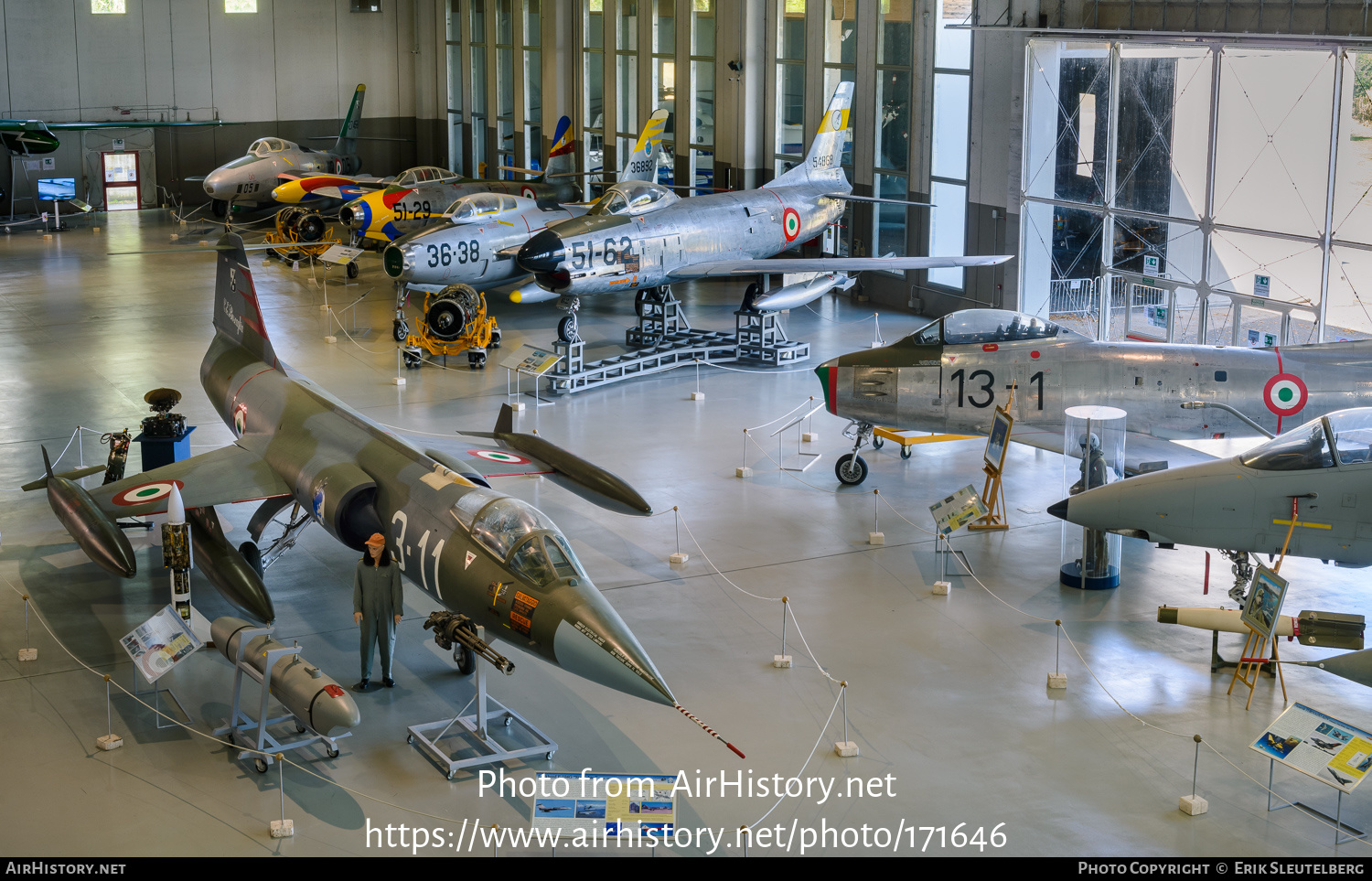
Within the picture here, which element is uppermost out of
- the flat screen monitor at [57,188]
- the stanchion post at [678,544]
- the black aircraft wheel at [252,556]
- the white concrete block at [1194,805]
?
the flat screen monitor at [57,188]

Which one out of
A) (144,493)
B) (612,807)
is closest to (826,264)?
(144,493)

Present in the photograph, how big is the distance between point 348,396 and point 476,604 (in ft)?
35.9

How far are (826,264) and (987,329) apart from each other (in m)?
6.84

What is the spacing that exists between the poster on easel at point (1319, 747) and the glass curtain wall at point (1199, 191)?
10.4m

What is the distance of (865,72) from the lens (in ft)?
87.3

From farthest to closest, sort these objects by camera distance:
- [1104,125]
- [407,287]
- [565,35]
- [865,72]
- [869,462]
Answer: [565,35] → [865,72] → [407,287] → [1104,125] → [869,462]

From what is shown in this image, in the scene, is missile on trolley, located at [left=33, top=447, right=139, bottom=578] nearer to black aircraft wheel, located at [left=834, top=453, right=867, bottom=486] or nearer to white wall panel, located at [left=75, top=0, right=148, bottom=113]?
black aircraft wheel, located at [left=834, top=453, right=867, bottom=486]

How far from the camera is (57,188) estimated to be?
39781 mm

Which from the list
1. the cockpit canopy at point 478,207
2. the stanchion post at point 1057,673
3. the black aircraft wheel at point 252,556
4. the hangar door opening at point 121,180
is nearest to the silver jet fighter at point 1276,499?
the stanchion post at point 1057,673

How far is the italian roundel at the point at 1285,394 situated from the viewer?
13750 millimetres

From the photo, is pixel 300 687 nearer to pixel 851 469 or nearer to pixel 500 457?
pixel 500 457

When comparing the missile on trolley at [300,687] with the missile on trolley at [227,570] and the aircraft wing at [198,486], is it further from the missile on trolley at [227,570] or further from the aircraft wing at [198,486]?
the aircraft wing at [198,486]

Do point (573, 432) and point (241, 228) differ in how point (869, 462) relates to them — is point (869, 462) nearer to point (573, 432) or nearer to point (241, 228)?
point (573, 432)

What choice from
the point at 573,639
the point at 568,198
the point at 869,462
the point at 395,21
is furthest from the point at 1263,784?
the point at 395,21
